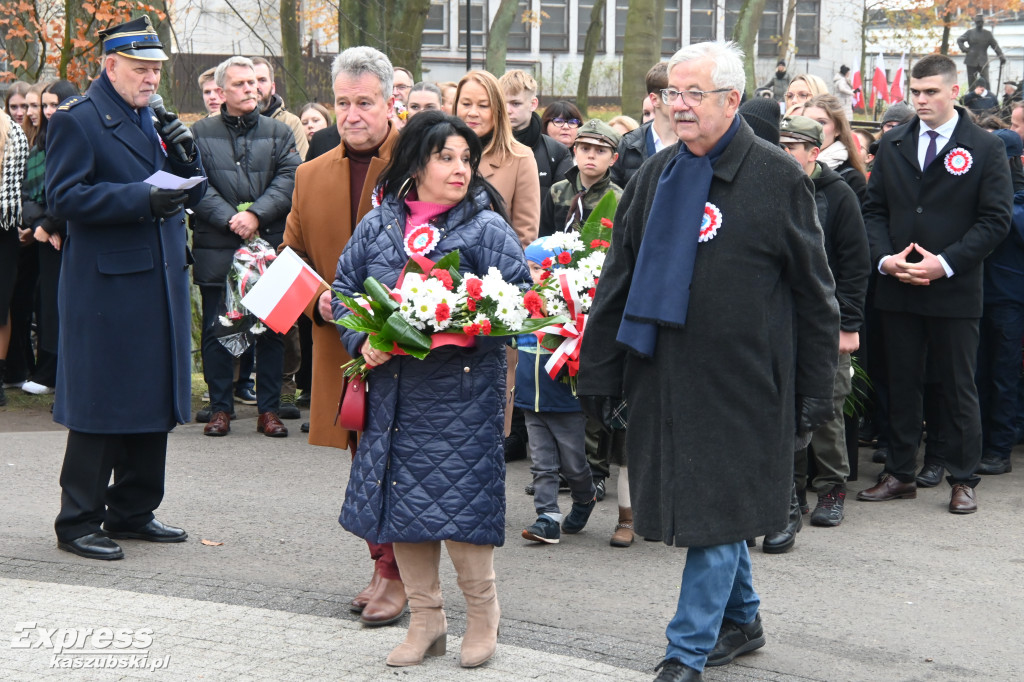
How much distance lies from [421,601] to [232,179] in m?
5.01

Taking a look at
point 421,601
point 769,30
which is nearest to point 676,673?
point 421,601

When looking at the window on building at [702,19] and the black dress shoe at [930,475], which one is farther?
the window on building at [702,19]

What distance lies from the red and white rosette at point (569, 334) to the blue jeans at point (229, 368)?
138 inches

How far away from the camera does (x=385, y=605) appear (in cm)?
513

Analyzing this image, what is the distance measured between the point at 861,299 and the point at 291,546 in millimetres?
3227

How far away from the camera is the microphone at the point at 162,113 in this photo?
246 inches

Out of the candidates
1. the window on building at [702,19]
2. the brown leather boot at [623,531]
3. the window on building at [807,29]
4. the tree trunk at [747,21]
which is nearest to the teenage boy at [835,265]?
the brown leather boot at [623,531]

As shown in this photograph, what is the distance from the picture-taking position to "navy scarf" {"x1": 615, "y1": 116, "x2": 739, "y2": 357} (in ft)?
14.2

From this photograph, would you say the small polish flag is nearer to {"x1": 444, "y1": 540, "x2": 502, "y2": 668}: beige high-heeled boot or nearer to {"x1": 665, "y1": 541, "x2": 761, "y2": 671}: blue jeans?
{"x1": 444, "y1": 540, "x2": 502, "y2": 668}: beige high-heeled boot

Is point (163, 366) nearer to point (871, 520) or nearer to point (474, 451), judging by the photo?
point (474, 451)

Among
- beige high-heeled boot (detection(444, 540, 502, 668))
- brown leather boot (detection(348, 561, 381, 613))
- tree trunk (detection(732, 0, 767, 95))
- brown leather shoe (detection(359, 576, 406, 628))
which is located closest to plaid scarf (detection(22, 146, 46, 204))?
brown leather boot (detection(348, 561, 381, 613))

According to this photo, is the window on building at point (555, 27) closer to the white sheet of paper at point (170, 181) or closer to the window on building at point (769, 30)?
the window on building at point (769, 30)

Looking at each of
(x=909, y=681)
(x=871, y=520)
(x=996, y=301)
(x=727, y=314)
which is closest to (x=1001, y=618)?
(x=909, y=681)

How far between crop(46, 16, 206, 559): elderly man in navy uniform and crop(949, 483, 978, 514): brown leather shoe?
14.1 ft
